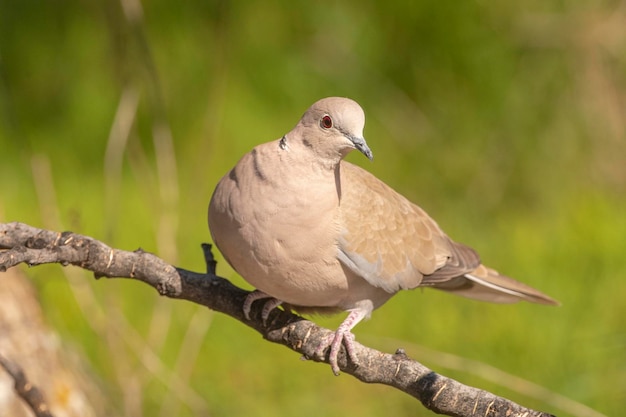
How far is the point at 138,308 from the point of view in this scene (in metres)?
4.63

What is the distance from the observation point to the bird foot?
2459 millimetres

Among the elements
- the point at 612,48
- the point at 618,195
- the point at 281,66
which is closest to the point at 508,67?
the point at 612,48

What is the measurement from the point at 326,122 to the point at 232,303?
558mm

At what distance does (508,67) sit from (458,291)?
273cm

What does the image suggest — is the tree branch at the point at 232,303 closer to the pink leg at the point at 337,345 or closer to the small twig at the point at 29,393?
the pink leg at the point at 337,345

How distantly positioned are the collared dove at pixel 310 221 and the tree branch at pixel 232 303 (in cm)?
5

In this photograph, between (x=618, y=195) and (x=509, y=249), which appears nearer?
(x=509, y=249)

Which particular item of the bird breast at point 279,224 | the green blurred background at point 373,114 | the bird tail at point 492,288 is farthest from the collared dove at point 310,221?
the green blurred background at point 373,114

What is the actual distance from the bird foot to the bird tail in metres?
0.74

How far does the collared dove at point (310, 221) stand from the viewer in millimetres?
2281

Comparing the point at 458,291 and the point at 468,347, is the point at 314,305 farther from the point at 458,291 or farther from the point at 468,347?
the point at 468,347

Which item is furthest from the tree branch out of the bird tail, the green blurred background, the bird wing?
the green blurred background

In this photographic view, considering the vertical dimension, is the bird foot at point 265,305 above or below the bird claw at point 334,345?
above

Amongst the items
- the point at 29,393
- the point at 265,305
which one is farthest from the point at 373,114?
the point at 29,393
